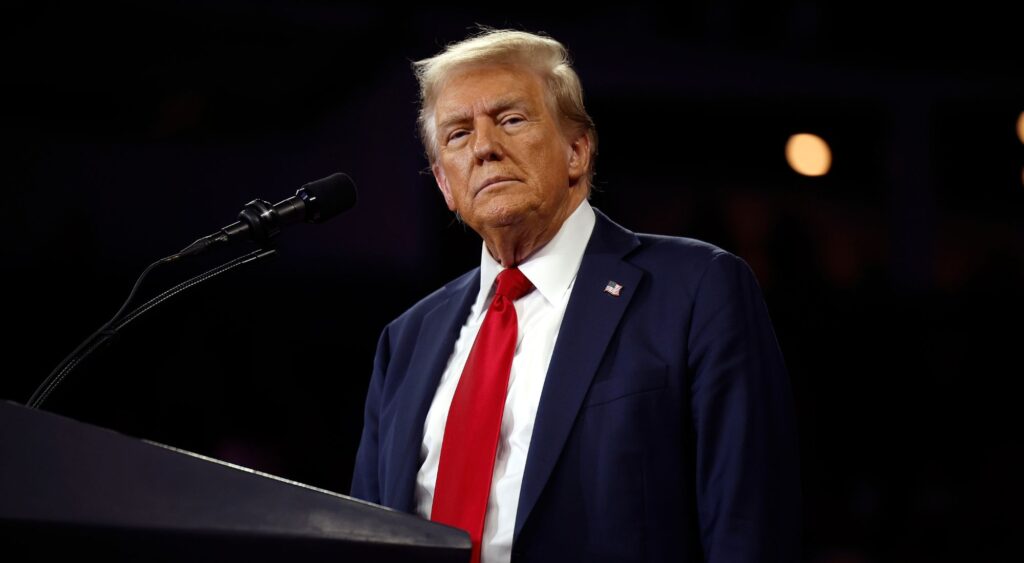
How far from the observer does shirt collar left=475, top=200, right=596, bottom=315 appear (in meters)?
1.63

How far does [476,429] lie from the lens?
1.51m

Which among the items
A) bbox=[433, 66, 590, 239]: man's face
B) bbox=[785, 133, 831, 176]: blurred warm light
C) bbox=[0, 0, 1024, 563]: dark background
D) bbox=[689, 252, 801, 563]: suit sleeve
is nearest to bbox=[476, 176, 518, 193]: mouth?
bbox=[433, 66, 590, 239]: man's face

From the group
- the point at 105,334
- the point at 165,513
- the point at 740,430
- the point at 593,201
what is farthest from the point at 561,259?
the point at 593,201

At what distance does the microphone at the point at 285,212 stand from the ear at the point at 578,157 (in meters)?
0.46

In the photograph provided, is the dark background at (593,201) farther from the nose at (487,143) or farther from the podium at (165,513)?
the podium at (165,513)

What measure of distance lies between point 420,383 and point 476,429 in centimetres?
21

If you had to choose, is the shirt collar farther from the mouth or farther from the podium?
the podium

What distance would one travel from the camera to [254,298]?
3787 millimetres

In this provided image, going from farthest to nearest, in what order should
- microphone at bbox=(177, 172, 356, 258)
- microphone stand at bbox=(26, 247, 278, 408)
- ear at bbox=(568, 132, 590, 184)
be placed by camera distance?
1. ear at bbox=(568, 132, 590, 184)
2. microphone at bbox=(177, 172, 356, 258)
3. microphone stand at bbox=(26, 247, 278, 408)

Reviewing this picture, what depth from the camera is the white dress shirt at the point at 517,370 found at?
1.46m

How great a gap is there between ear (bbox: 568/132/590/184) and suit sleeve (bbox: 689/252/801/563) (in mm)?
350

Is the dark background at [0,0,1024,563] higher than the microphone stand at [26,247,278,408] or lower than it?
higher

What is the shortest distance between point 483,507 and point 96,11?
2.82 m

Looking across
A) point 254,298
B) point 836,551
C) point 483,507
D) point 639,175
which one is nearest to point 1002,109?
point 639,175
